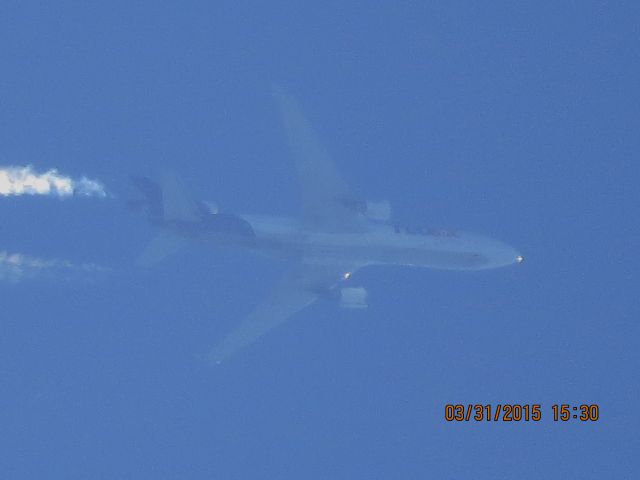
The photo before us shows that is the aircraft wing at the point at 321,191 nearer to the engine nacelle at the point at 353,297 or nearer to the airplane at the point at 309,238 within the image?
the airplane at the point at 309,238

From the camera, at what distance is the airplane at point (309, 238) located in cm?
5303

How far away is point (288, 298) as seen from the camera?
5691 centimetres

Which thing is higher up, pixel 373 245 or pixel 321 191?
pixel 321 191

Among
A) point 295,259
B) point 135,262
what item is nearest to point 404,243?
point 295,259

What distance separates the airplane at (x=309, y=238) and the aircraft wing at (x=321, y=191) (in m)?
0.05

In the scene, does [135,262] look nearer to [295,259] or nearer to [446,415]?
[295,259]

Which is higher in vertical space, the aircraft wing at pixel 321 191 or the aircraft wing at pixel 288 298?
the aircraft wing at pixel 321 191

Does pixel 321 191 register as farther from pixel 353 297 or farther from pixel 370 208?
pixel 353 297

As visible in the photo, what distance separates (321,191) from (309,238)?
2.53 m

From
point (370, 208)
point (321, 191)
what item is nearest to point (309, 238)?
point (321, 191)

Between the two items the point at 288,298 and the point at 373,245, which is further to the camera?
the point at 288,298

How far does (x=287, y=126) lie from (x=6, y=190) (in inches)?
574

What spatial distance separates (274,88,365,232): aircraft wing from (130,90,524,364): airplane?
0.05 m

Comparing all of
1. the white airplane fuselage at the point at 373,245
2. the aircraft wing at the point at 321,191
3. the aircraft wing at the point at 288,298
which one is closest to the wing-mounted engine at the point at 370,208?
the aircraft wing at the point at 321,191
